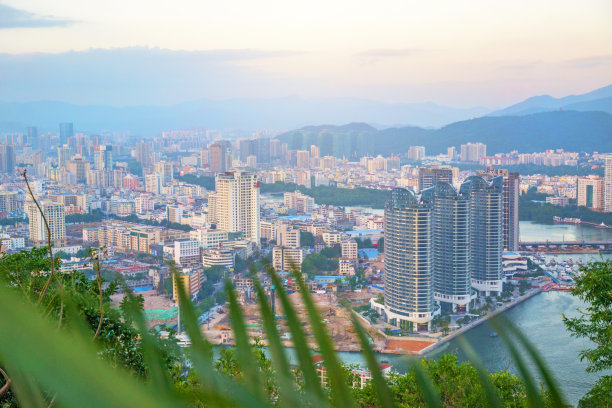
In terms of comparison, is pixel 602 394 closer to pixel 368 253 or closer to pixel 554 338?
pixel 554 338

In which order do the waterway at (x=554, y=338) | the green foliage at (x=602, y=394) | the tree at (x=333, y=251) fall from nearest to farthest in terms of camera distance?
the green foliage at (x=602, y=394)
the waterway at (x=554, y=338)
the tree at (x=333, y=251)

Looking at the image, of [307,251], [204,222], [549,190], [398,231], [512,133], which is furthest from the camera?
[512,133]

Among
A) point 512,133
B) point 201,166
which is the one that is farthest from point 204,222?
point 512,133

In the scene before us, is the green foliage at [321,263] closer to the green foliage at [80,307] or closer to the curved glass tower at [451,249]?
the curved glass tower at [451,249]

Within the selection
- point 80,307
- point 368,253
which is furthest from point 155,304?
point 368,253

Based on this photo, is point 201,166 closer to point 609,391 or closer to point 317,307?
point 609,391

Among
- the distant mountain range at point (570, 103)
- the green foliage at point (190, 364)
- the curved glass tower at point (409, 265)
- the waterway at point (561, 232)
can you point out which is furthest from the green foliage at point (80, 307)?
the distant mountain range at point (570, 103)

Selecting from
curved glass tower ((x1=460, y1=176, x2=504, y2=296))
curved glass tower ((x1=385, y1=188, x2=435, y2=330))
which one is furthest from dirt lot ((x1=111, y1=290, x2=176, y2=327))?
curved glass tower ((x1=460, y1=176, x2=504, y2=296))
